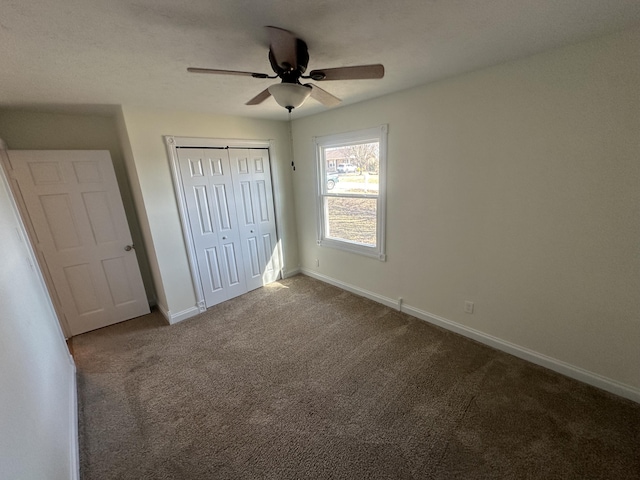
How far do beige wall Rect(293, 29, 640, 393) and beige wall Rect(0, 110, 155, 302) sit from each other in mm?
3044

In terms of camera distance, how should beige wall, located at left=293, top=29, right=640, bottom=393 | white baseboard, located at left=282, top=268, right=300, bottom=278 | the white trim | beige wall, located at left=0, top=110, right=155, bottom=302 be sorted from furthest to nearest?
white baseboard, located at left=282, top=268, right=300, bottom=278
the white trim
beige wall, located at left=0, top=110, right=155, bottom=302
beige wall, located at left=293, top=29, right=640, bottom=393

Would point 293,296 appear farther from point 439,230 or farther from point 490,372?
point 490,372

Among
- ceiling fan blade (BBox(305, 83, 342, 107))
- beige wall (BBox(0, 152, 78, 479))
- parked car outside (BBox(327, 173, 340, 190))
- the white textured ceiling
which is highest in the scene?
the white textured ceiling

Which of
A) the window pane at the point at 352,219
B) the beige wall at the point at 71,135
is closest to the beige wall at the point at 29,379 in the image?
the beige wall at the point at 71,135

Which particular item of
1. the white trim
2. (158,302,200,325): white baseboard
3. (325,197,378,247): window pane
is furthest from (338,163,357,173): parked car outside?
(158,302,200,325): white baseboard

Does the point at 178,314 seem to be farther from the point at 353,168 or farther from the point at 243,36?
the point at 243,36

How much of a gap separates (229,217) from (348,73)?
251cm

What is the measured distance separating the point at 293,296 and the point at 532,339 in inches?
103

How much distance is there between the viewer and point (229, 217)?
3.45 m

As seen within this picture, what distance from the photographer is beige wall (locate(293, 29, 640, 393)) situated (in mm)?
1654

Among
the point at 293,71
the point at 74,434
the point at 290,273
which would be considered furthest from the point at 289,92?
the point at 290,273

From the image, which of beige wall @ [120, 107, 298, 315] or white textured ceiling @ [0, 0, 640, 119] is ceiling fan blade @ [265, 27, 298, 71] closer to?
white textured ceiling @ [0, 0, 640, 119]

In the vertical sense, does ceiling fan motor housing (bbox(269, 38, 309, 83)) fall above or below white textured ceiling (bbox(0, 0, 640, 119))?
below

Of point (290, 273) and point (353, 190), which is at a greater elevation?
point (353, 190)
